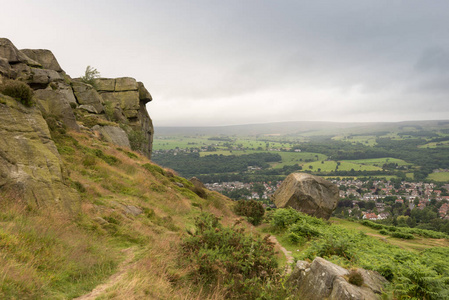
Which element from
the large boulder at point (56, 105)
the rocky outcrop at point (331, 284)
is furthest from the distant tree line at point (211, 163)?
the rocky outcrop at point (331, 284)

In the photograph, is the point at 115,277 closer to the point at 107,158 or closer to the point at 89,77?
the point at 107,158

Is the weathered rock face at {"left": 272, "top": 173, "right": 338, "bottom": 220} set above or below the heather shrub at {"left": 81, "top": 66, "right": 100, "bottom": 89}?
below

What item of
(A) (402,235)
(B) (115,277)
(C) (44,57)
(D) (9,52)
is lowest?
(A) (402,235)

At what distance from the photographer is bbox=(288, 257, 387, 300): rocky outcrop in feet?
18.9

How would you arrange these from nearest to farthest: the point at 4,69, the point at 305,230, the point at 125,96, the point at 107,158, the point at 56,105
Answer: the point at 4,69
the point at 305,230
the point at 107,158
the point at 56,105
the point at 125,96

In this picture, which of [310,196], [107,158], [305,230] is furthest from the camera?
[310,196]

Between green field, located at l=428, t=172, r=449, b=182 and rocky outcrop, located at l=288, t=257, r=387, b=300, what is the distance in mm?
136004

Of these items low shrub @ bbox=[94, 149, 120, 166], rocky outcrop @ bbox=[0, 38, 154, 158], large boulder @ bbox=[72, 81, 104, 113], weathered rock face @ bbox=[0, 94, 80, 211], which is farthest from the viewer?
large boulder @ bbox=[72, 81, 104, 113]

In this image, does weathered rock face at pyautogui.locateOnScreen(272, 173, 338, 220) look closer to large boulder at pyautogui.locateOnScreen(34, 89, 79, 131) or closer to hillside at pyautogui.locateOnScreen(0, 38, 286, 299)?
hillside at pyautogui.locateOnScreen(0, 38, 286, 299)

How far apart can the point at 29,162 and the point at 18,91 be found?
380 centimetres

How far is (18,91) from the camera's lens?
379 inches

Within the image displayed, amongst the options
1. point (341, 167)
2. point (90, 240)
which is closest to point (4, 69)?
point (90, 240)

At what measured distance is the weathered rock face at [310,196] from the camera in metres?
23.3

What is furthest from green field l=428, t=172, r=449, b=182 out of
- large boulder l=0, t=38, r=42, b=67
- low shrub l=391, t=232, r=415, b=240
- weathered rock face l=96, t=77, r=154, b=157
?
large boulder l=0, t=38, r=42, b=67
